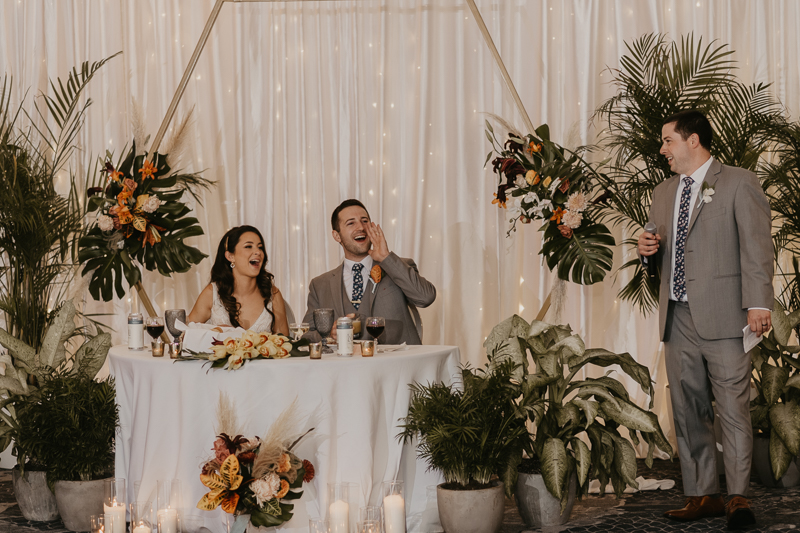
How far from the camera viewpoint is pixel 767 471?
3906 millimetres

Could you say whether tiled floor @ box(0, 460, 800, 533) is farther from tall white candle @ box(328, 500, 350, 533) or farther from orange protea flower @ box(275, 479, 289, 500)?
orange protea flower @ box(275, 479, 289, 500)

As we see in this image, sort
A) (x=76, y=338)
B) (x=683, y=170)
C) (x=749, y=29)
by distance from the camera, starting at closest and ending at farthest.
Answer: (x=683, y=170)
(x=749, y=29)
(x=76, y=338)

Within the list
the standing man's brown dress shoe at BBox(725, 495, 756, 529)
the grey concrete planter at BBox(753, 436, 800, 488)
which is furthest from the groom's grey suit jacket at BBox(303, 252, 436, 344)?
the grey concrete planter at BBox(753, 436, 800, 488)

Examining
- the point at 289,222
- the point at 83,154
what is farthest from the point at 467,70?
the point at 83,154

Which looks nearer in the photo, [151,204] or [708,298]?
[708,298]

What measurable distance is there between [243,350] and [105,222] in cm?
138

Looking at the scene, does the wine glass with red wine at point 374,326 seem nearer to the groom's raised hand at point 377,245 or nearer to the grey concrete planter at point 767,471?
the groom's raised hand at point 377,245

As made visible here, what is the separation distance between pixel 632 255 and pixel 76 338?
11.7ft

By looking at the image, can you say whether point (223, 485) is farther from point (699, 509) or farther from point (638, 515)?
point (699, 509)

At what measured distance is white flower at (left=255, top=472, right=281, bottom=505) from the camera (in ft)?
9.09

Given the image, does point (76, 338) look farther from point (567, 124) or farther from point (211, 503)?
point (567, 124)

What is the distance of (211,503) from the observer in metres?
2.79

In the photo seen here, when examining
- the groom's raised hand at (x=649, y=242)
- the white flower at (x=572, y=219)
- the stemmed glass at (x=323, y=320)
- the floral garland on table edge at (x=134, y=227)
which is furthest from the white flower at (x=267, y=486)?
the white flower at (x=572, y=219)

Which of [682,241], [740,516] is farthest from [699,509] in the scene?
[682,241]
